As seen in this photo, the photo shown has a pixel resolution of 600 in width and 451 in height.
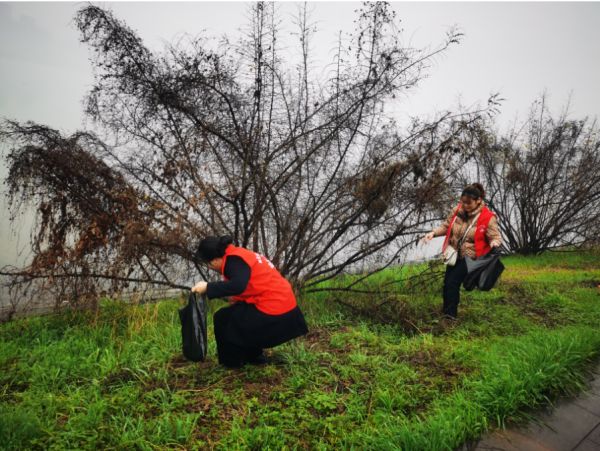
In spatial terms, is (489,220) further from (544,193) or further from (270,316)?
(544,193)

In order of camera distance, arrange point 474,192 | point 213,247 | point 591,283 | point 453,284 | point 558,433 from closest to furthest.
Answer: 1. point 558,433
2. point 213,247
3. point 474,192
4. point 453,284
5. point 591,283

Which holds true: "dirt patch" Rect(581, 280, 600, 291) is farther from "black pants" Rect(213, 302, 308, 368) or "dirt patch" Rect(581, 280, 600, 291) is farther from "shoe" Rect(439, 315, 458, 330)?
"black pants" Rect(213, 302, 308, 368)

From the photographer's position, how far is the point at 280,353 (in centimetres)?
388

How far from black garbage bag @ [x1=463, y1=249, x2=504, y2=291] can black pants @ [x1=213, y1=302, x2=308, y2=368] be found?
2236mm

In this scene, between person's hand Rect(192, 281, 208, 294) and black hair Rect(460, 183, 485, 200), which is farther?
black hair Rect(460, 183, 485, 200)

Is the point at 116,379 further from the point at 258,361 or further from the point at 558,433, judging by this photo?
the point at 558,433

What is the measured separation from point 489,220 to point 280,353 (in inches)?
109

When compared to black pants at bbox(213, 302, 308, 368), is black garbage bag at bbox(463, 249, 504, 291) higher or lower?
higher

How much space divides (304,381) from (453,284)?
241 cm

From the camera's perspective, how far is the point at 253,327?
130 inches

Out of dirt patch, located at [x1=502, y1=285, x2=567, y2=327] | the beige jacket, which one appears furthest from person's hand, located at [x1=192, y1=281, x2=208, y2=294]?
dirt patch, located at [x1=502, y1=285, x2=567, y2=327]

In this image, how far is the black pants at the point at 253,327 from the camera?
331cm

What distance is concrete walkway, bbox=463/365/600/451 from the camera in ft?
8.02

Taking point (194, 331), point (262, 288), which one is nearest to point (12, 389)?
point (194, 331)
